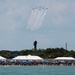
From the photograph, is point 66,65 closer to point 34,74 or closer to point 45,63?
point 45,63

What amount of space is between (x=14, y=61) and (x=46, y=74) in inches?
2326

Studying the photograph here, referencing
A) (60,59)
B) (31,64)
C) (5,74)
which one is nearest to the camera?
(5,74)

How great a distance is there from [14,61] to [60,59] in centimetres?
1766

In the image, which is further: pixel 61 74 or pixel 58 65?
pixel 58 65

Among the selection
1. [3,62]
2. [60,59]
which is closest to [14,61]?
[3,62]

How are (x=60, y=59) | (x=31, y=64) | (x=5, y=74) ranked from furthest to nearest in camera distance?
1. (x=60, y=59)
2. (x=31, y=64)
3. (x=5, y=74)

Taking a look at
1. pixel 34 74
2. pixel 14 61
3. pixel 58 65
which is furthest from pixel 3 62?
pixel 34 74

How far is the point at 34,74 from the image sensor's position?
11594 centimetres

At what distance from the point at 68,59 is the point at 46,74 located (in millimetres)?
65871

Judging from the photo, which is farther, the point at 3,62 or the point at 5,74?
the point at 3,62

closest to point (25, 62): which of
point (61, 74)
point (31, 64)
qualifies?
point (31, 64)

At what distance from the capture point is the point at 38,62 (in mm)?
172500

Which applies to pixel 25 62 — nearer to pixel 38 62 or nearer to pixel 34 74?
pixel 38 62

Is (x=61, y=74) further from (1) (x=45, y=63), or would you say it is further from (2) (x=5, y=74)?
(1) (x=45, y=63)
